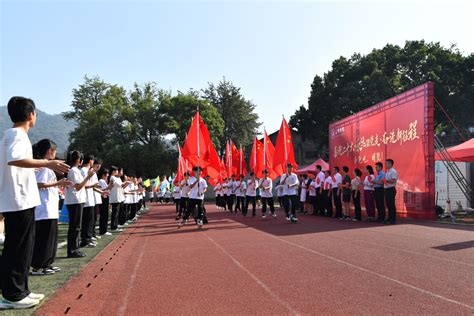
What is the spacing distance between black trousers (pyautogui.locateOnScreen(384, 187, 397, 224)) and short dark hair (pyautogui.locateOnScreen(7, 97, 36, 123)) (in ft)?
36.9

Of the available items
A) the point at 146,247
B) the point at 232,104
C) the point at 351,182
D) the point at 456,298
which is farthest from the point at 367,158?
the point at 232,104

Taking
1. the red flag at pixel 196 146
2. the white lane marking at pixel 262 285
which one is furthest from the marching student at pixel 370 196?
the white lane marking at pixel 262 285

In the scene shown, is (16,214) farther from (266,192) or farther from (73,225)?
(266,192)

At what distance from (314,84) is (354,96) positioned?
4908 mm

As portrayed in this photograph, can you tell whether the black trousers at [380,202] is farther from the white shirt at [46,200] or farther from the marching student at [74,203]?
the white shirt at [46,200]

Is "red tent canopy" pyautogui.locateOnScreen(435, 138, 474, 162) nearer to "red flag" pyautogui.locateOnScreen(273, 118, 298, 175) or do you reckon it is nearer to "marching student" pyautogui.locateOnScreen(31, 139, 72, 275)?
"red flag" pyautogui.locateOnScreen(273, 118, 298, 175)

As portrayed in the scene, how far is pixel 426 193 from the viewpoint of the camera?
1410cm

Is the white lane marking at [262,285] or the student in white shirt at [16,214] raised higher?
the student in white shirt at [16,214]

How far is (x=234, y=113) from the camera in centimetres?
5200

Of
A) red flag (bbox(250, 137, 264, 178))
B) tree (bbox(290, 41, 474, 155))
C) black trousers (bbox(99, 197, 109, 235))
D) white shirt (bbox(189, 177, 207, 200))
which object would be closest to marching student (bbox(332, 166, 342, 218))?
red flag (bbox(250, 137, 264, 178))

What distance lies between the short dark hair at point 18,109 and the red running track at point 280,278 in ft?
6.53

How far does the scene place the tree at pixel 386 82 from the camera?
107 ft

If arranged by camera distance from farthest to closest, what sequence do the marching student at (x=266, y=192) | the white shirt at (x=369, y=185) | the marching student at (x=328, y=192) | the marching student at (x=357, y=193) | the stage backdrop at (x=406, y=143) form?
the marching student at (x=328, y=192) < the marching student at (x=266, y=192) < the marching student at (x=357, y=193) < the white shirt at (x=369, y=185) < the stage backdrop at (x=406, y=143)

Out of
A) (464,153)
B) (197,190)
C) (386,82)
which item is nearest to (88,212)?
(197,190)
